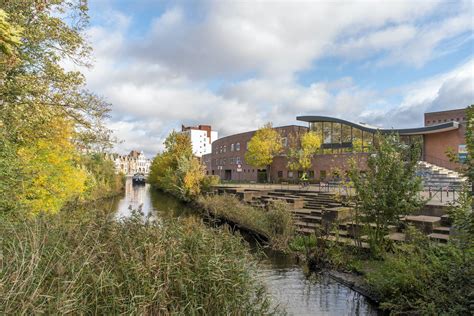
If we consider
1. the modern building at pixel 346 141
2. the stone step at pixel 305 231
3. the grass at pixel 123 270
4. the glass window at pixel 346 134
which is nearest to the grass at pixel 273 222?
the stone step at pixel 305 231

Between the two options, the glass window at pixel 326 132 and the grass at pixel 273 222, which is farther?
the glass window at pixel 326 132

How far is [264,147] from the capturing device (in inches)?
1810

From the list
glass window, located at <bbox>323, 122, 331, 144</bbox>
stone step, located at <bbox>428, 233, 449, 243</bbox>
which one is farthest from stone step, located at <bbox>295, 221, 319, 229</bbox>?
glass window, located at <bbox>323, 122, 331, 144</bbox>

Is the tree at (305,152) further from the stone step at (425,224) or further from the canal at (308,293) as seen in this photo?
the canal at (308,293)

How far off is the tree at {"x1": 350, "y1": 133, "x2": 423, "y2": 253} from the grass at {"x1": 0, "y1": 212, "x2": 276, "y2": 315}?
221 inches

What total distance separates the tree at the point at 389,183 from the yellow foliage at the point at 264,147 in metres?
35.8

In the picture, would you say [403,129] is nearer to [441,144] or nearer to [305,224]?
[441,144]

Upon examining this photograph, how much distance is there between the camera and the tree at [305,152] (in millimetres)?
42406

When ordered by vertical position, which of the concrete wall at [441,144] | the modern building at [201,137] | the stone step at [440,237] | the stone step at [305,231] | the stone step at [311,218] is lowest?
the stone step at [305,231]

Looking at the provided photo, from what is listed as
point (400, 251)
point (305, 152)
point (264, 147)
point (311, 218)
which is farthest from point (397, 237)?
point (264, 147)

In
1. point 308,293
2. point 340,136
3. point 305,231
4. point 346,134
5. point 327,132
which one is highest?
point 327,132

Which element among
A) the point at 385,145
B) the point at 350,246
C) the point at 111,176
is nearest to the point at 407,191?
the point at 385,145

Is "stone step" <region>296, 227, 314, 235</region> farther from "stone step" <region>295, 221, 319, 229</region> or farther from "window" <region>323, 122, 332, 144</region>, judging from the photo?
"window" <region>323, 122, 332, 144</region>

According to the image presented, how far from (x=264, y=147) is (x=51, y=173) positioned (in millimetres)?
34415
